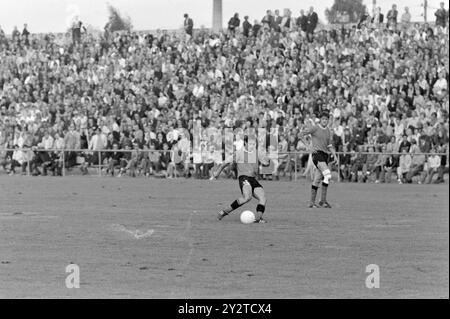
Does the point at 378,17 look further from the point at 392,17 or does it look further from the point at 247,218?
the point at 247,218

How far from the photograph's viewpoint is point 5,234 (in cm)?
1767

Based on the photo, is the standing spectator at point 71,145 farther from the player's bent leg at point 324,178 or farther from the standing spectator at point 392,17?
the player's bent leg at point 324,178

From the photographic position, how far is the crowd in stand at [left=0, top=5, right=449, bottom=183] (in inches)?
1264

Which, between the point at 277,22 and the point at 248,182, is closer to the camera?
the point at 248,182

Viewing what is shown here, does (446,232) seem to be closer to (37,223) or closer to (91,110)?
(37,223)

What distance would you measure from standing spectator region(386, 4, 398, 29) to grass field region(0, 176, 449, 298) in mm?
9457

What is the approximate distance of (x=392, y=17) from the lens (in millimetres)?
36062

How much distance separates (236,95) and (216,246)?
2025cm

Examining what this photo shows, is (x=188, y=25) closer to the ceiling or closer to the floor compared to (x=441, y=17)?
closer to the ceiling

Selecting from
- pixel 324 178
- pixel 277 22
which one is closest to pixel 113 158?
pixel 277 22

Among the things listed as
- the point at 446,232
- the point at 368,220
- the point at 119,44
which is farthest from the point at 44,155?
the point at 446,232

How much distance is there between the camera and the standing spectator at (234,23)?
132 ft

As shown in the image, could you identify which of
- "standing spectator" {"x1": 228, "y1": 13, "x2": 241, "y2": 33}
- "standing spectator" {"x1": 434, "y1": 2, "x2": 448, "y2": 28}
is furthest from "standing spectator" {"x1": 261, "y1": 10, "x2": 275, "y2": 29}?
"standing spectator" {"x1": 434, "y1": 2, "x2": 448, "y2": 28}

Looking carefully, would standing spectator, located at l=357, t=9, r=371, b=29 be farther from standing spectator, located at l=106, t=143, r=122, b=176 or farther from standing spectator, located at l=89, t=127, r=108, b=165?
standing spectator, located at l=89, t=127, r=108, b=165
